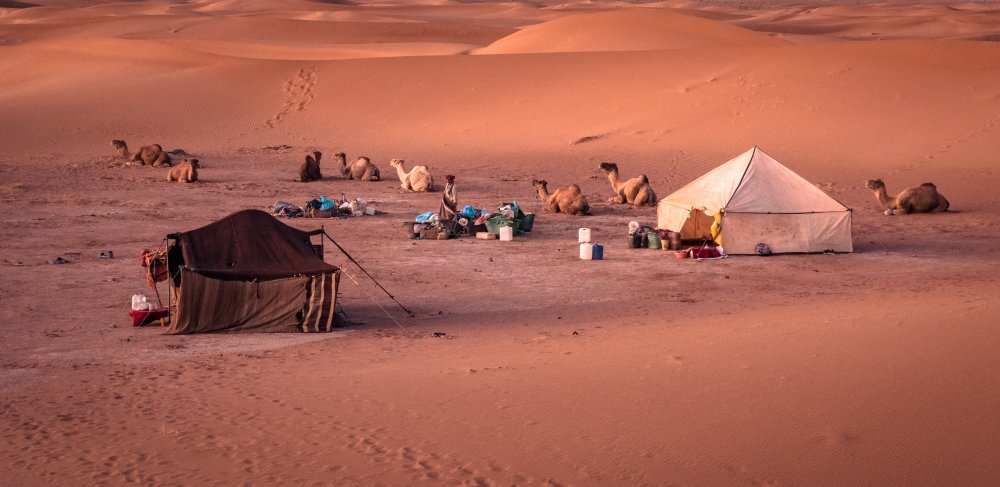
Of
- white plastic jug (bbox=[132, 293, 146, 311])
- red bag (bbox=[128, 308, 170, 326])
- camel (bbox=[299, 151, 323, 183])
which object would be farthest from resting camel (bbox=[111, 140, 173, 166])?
red bag (bbox=[128, 308, 170, 326])

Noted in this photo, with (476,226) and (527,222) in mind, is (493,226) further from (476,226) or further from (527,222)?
(527,222)

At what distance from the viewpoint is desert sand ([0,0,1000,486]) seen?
8469 millimetres

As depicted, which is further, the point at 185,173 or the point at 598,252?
the point at 185,173

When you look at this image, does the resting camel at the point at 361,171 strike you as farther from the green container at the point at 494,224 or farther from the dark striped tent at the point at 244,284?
the dark striped tent at the point at 244,284

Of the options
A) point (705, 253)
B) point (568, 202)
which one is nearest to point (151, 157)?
point (568, 202)

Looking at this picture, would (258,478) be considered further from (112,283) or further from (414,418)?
A: (112,283)

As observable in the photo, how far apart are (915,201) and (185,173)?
53.6 feet

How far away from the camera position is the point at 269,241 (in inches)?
540

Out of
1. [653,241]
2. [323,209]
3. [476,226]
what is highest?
[323,209]

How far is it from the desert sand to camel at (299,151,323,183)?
320 millimetres

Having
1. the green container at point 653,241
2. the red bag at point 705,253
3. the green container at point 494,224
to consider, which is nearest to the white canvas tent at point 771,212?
the red bag at point 705,253

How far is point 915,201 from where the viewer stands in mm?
23359

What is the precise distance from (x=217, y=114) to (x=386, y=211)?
64.2 ft

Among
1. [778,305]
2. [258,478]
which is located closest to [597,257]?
[778,305]
